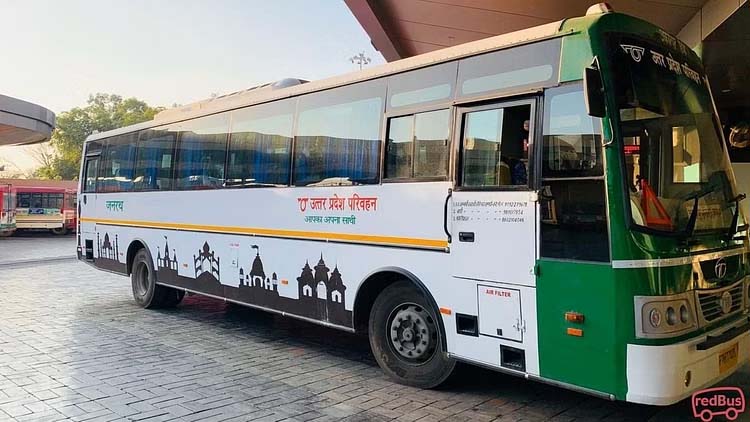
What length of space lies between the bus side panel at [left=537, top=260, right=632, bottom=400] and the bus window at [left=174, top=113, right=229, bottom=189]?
5.05 metres

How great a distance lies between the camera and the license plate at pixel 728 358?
13.7 ft

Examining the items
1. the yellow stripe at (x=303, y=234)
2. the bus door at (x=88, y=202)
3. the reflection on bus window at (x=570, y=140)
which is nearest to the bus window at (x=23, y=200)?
the bus door at (x=88, y=202)

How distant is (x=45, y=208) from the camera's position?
3169cm

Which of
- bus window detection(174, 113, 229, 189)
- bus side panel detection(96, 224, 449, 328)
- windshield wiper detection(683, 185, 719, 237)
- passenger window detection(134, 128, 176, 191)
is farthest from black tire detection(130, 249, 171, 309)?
windshield wiper detection(683, 185, 719, 237)

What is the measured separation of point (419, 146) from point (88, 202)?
8.63 metres

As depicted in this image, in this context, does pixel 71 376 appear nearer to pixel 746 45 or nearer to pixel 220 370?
pixel 220 370

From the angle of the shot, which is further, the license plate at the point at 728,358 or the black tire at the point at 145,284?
the black tire at the point at 145,284

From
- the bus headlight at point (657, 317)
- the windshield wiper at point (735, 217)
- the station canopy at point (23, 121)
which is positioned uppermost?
the station canopy at point (23, 121)

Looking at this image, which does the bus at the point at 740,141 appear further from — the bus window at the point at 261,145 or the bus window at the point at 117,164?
the bus window at the point at 117,164

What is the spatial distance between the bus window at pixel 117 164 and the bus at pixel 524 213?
13.4ft

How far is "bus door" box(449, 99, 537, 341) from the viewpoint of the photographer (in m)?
4.45

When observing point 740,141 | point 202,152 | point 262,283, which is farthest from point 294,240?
point 740,141

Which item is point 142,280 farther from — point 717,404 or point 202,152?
point 717,404

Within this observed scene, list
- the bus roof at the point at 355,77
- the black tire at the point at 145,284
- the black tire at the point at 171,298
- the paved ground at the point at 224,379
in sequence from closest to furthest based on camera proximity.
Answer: the bus roof at the point at 355,77, the paved ground at the point at 224,379, the black tire at the point at 145,284, the black tire at the point at 171,298
